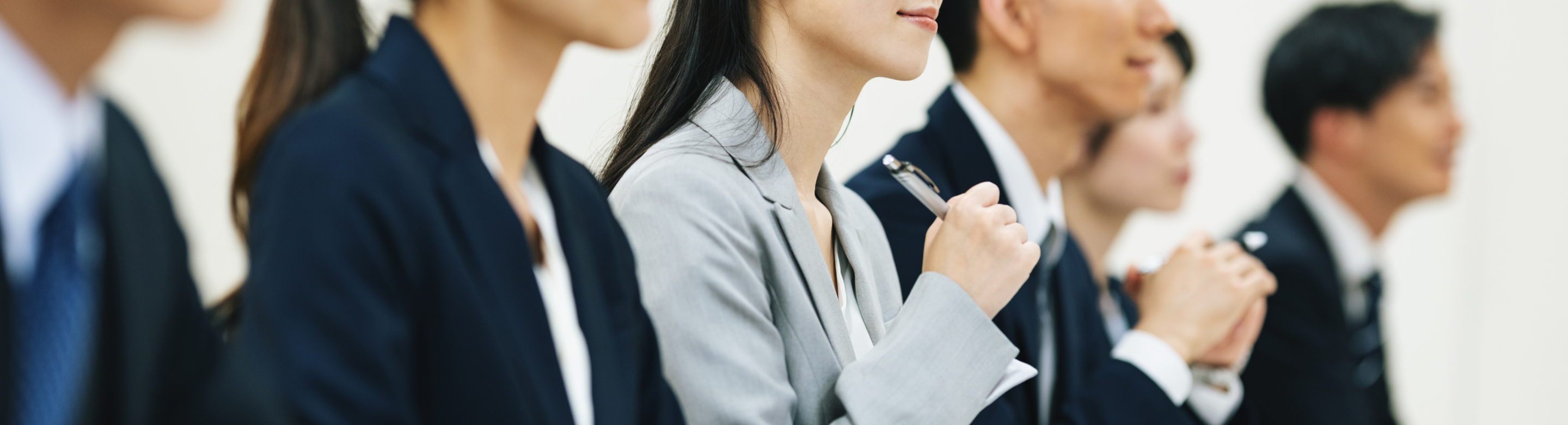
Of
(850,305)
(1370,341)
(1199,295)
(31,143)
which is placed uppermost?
(31,143)

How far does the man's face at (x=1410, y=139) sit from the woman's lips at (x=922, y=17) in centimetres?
141

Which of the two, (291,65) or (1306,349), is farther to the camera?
(1306,349)

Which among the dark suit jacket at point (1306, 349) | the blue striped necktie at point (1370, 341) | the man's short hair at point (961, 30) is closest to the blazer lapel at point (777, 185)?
the man's short hair at point (961, 30)

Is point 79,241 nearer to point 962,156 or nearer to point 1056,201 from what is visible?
point 962,156

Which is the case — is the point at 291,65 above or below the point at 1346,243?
above

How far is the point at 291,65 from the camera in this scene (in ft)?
1.92

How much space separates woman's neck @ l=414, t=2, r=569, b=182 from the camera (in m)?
0.62

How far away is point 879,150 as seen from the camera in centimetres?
214

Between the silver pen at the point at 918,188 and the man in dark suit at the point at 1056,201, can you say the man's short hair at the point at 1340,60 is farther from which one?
the silver pen at the point at 918,188

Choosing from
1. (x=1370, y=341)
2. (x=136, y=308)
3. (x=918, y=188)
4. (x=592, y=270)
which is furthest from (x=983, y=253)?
(x=1370, y=341)

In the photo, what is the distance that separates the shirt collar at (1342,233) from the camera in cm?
201

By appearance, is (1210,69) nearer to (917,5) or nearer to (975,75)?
(975,75)

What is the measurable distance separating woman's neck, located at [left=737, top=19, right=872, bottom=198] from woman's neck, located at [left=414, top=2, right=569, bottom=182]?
1.03ft

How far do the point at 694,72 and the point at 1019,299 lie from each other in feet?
1.34
